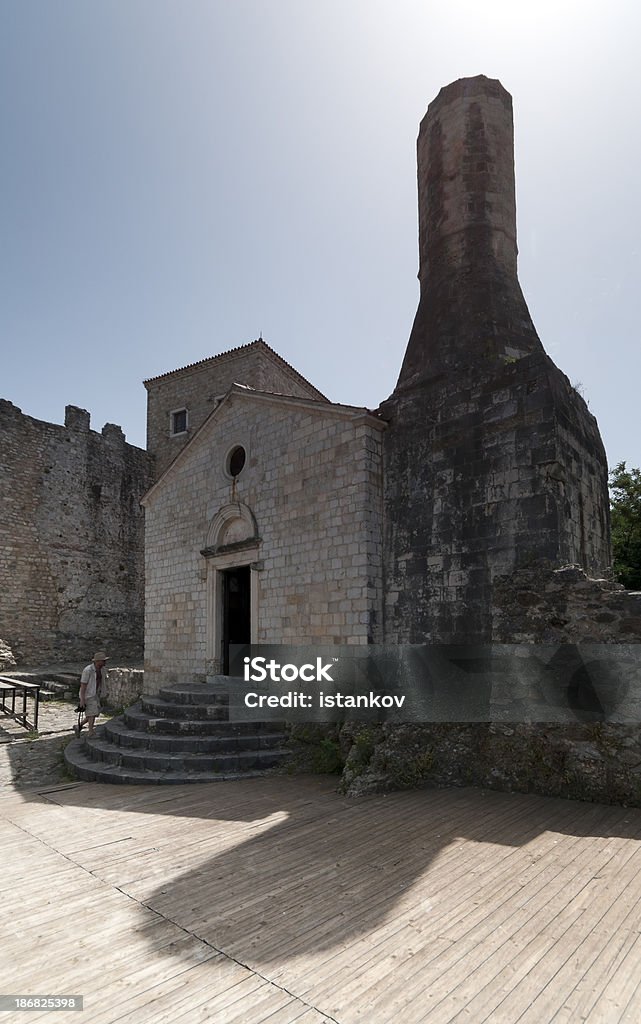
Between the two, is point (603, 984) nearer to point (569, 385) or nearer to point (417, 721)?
point (417, 721)

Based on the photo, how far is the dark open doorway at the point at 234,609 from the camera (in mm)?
11920

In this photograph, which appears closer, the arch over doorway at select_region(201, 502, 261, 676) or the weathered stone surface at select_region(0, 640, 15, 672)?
the arch over doorway at select_region(201, 502, 261, 676)

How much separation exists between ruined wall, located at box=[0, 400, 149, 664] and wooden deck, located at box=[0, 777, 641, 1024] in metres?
16.0

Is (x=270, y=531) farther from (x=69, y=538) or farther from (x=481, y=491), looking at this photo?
(x=69, y=538)

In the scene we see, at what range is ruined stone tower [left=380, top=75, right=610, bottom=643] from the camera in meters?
7.71

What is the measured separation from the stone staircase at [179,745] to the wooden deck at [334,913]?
5.41ft

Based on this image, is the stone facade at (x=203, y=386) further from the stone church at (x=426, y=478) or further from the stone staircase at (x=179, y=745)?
the stone staircase at (x=179, y=745)

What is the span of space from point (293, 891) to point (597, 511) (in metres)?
6.84

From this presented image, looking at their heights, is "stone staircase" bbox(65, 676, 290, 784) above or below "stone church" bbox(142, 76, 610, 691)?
below

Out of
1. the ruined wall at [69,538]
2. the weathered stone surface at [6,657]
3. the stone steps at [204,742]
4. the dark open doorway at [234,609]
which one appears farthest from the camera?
the ruined wall at [69,538]

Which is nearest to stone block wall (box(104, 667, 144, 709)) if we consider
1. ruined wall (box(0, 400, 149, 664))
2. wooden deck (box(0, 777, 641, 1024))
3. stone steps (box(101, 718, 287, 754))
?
stone steps (box(101, 718, 287, 754))

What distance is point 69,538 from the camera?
72.2 ft
